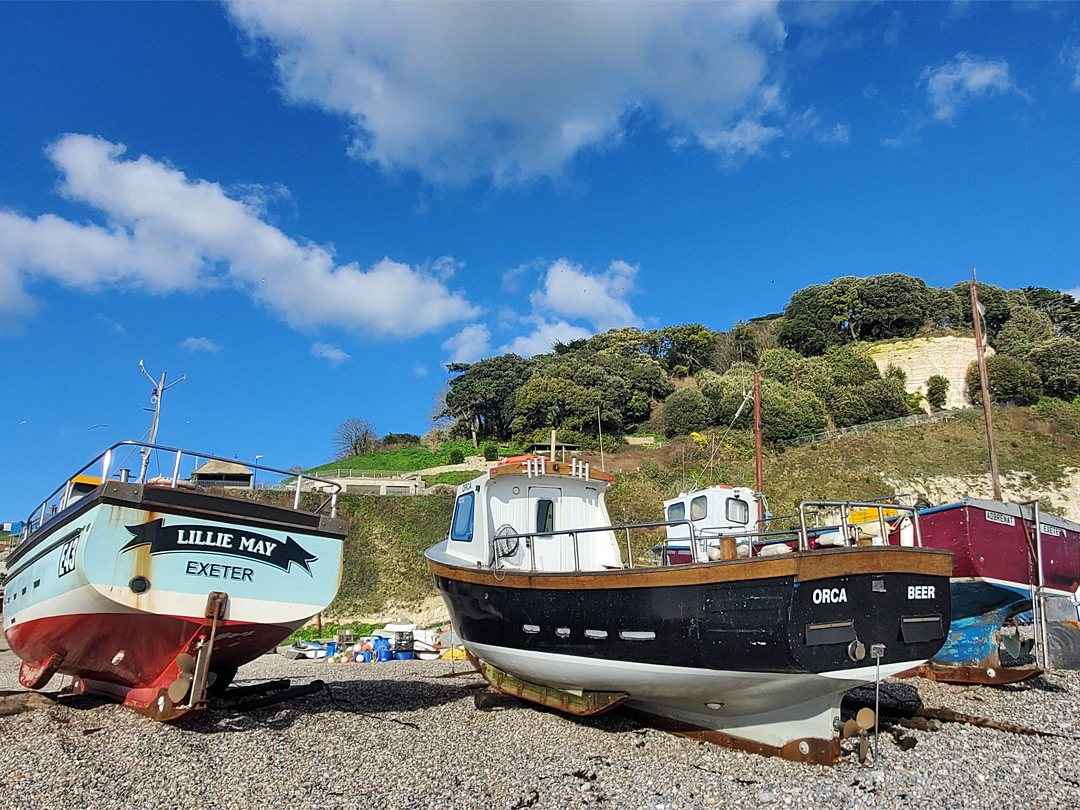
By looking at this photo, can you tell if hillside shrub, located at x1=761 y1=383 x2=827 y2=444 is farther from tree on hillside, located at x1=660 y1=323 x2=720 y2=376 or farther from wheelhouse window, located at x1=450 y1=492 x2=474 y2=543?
wheelhouse window, located at x1=450 y1=492 x2=474 y2=543

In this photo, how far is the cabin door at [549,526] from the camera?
966 cm

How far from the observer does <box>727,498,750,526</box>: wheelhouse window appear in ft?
39.7

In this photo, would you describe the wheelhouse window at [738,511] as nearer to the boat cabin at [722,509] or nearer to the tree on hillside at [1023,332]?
the boat cabin at [722,509]

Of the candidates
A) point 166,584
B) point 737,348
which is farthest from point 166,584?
point 737,348

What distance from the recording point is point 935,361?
148ft

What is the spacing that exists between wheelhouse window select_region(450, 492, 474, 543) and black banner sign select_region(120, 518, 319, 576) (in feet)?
7.75

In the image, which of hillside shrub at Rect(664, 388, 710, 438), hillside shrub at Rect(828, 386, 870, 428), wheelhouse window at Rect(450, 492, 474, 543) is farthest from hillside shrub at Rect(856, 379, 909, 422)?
wheelhouse window at Rect(450, 492, 474, 543)

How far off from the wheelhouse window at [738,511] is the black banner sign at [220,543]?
7578mm

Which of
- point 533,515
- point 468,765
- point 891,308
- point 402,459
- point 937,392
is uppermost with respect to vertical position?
point 891,308

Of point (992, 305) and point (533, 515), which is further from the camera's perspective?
point (992, 305)

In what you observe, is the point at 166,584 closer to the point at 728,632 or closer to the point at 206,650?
the point at 206,650

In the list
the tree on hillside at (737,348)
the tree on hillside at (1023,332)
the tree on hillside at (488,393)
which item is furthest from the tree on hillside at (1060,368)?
the tree on hillside at (488,393)

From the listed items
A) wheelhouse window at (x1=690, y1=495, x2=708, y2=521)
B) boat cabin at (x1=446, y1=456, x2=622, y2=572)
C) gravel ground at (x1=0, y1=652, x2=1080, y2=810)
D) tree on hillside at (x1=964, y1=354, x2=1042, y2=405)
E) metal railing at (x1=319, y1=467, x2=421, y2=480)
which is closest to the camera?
gravel ground at (x1=0, y1=652, x2=1080, y2=810)

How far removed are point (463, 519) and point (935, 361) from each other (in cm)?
4570
